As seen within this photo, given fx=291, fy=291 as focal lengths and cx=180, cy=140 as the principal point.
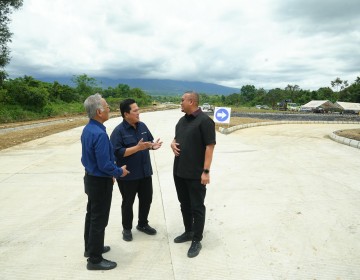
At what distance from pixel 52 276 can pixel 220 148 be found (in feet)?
27.3

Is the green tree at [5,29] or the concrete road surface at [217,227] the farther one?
the green tree at [5,29]

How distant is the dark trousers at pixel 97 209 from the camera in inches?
117

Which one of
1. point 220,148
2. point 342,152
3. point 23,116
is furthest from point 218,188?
point 23,116

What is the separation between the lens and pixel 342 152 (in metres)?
10.0

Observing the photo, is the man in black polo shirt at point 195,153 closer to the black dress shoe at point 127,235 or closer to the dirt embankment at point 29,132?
the black dress shoe at point 127,235

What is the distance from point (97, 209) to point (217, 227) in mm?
1816

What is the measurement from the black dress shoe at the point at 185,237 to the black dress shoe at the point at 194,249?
263mm

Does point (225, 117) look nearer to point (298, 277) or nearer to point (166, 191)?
point (166, 191)

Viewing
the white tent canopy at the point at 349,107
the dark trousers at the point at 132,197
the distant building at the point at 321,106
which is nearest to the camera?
the dark trousers at the point at 132,197

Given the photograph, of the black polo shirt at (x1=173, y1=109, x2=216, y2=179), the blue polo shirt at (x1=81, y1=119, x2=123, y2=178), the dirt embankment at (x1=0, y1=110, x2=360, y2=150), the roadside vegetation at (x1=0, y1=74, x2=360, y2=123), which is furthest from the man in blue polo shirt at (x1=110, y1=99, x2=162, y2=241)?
the roadside vegetation at (x1=0, y1=74, x2=360, y2=123)

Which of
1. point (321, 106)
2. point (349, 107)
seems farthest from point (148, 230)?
point (349, 107)

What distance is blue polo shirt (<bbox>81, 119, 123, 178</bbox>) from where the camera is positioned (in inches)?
112

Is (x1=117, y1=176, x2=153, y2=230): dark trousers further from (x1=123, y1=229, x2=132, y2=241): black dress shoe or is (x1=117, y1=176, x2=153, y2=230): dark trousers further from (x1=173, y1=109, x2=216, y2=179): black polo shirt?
(x1=173, y1=109, x2=216, y2=179): black polo shirt

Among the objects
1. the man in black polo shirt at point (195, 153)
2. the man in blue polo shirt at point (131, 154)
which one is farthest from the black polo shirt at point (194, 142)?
the man in blue polo shirt at point (131, 154)
